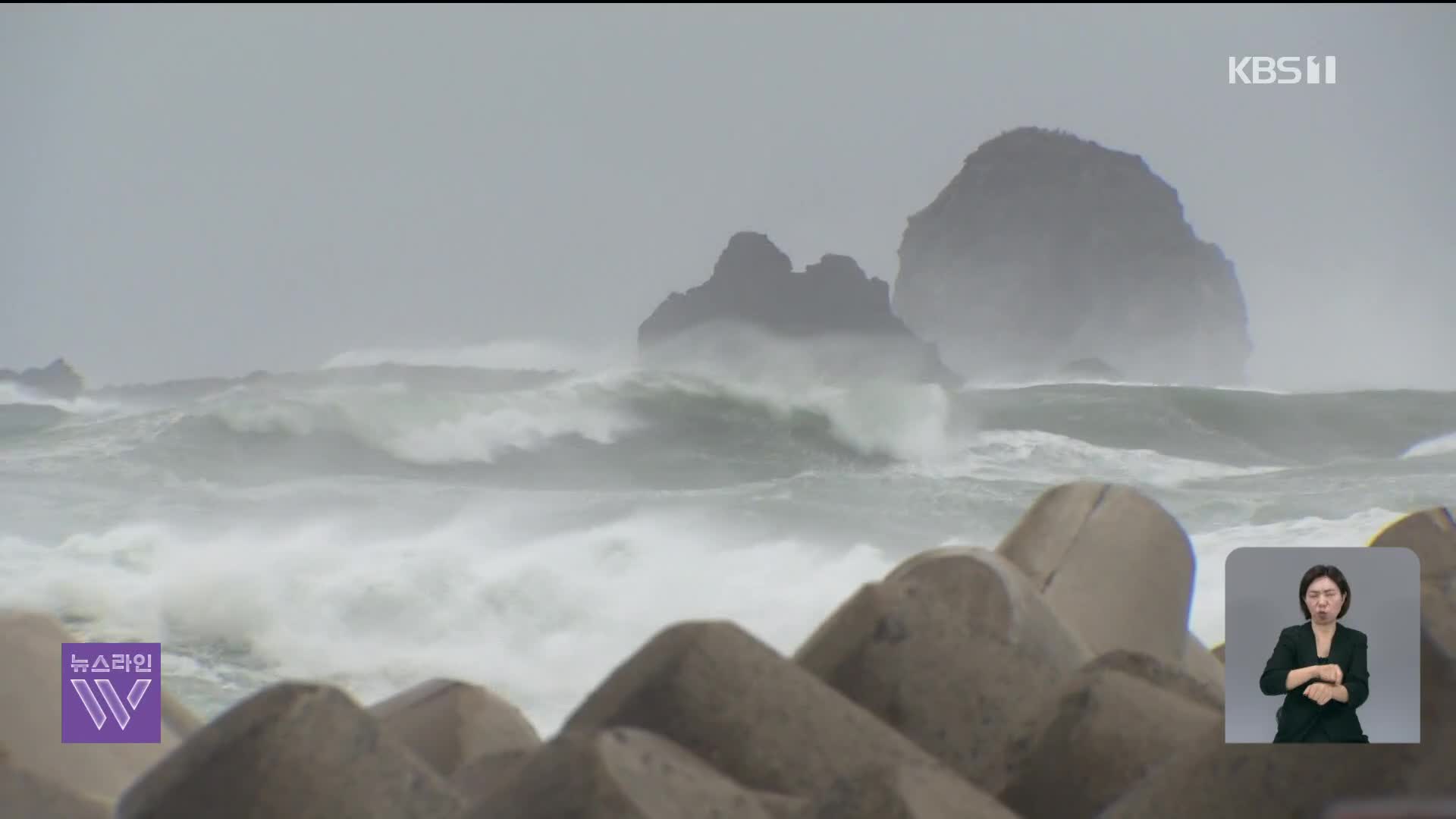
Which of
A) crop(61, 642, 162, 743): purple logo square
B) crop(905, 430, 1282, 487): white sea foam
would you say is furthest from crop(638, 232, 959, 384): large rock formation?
crop(61, 642, 162, 743): purple logo square

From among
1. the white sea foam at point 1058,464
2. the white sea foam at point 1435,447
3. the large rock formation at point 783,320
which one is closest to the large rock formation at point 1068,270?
the large rock formation at point 783,320

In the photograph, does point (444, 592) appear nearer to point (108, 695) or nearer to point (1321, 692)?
point (108, 695)

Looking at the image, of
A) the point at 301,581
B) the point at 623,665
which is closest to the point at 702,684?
the point at 623,665

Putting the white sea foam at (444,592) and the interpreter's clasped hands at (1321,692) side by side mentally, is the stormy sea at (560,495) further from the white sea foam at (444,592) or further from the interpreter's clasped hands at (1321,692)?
the interpreter's clasped hands at (1321,692)

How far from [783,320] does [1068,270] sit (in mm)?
5545

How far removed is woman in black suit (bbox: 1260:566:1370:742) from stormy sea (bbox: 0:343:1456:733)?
3.18m

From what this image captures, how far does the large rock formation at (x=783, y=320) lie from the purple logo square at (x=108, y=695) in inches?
414

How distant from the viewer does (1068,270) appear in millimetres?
17484

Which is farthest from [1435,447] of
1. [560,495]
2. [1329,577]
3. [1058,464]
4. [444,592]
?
[1329,577]

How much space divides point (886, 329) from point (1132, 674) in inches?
490

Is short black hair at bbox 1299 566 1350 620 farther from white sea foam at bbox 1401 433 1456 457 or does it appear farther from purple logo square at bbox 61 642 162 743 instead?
white sea foam at bbox 1401 433 1456 457

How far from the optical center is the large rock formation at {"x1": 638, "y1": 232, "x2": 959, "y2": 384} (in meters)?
12.8

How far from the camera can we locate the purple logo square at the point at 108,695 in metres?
1.72

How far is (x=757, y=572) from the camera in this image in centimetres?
792
